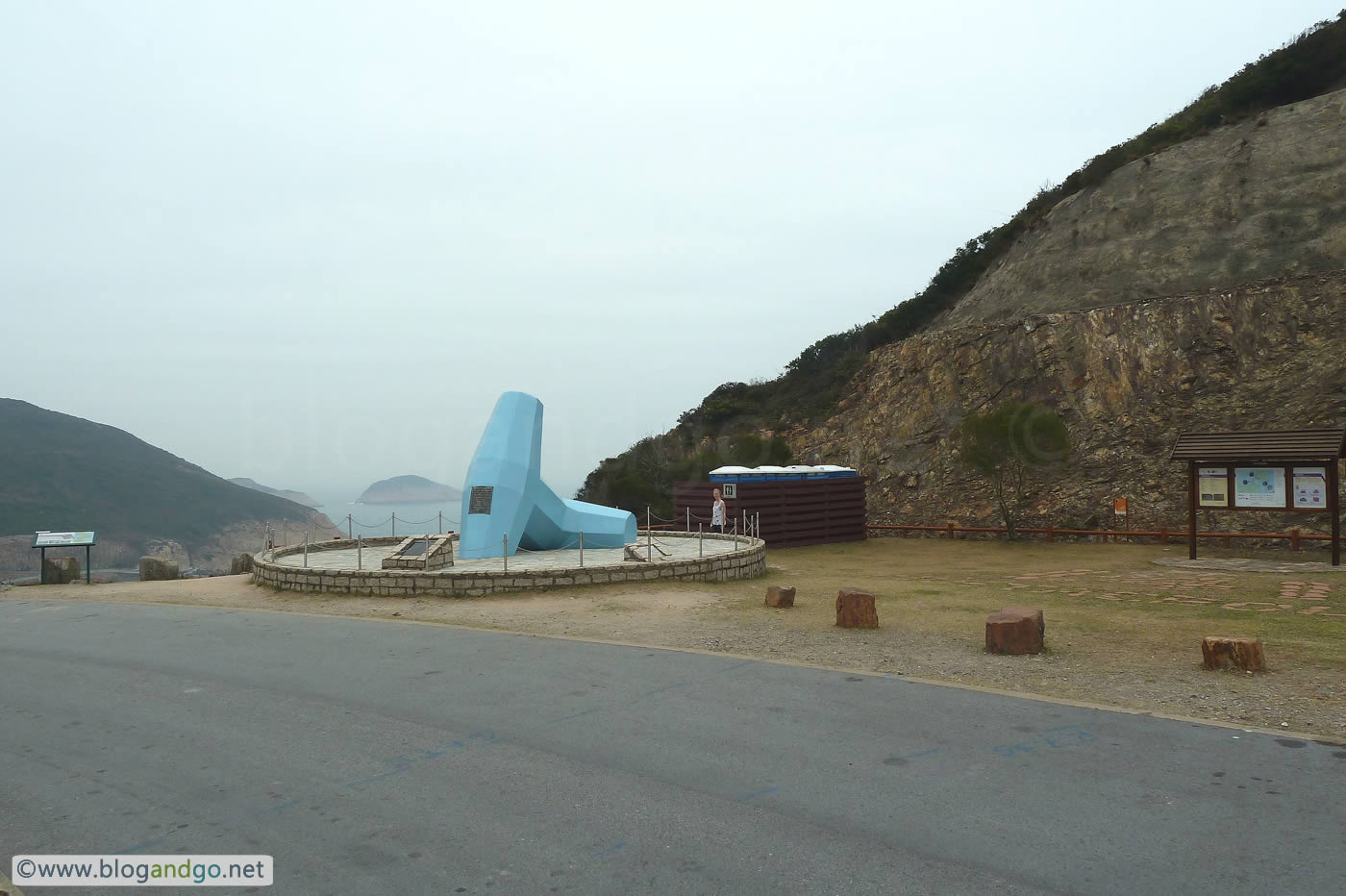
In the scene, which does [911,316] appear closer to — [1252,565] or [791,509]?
[791,509]

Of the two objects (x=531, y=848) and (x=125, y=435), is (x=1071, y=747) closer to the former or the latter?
(x=531, y=848)

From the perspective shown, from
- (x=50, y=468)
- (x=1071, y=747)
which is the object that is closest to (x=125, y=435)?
(x=50, y=468)

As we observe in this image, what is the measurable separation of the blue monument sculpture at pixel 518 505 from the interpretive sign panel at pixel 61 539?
8.91 m

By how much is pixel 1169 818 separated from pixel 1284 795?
2.77 feet

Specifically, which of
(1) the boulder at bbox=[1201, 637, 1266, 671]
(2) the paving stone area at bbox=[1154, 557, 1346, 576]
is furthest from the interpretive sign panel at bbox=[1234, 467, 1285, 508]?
(1) the boulder at bbox=[1201, 637, 1266, 671]

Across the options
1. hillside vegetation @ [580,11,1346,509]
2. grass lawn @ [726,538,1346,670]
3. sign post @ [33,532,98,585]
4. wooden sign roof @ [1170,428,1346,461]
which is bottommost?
grass lawn @ [726,538,1346,670]

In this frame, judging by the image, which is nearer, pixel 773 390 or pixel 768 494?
pixel 768 494

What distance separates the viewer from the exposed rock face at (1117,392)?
29.8 meters

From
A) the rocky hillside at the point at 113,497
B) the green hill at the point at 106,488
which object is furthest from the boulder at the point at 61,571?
the green hill at the point at 106,488

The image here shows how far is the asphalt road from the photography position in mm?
4227

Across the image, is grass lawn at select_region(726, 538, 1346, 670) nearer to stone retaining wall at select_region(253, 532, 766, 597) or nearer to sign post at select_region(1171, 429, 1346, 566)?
stone retaining wall at select_region(253, 532, 766, 597)

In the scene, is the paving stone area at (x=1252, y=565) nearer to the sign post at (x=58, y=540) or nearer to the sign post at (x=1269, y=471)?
the sign post at (x=1269, y=471)

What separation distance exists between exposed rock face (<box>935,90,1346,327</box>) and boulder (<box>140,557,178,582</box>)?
34.8m

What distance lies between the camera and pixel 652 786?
210 inches
